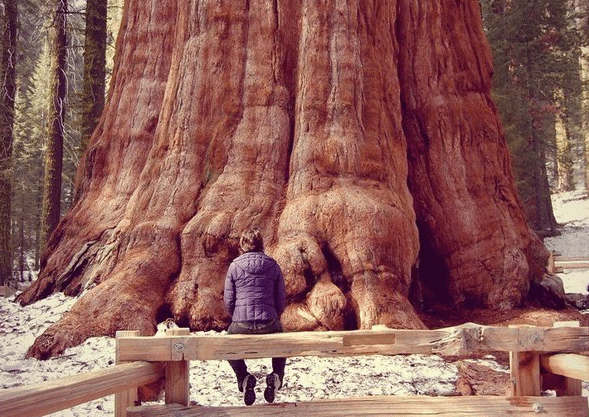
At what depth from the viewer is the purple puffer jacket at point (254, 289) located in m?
5.49

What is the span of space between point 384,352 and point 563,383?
1.37 metres

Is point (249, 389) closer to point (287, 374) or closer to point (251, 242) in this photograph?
point (251, 242)

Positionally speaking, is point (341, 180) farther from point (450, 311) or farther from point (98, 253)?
point (98, 253)

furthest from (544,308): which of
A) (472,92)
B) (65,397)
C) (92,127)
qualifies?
(92,127)

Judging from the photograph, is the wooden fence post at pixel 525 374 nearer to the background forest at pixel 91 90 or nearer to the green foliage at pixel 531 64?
the background forest at pixel 91 90

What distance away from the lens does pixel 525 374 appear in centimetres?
487

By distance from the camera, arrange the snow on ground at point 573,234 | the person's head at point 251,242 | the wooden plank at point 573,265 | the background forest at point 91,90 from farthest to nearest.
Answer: the snow on ground at point 573,234 < the wooden plank at point 573,265 < the background forest at point 91,90 < the person's head at point 251,242

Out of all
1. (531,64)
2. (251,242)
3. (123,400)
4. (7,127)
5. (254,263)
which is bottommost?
(123,400)

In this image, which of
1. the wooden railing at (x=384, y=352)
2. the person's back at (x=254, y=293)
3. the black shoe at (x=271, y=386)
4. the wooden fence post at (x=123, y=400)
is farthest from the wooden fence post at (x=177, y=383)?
the person's back at (x=254, y=293)

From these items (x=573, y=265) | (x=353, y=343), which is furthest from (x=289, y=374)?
(x=573, y=265)

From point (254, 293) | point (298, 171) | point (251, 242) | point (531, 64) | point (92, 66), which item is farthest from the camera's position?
point (531, 64)

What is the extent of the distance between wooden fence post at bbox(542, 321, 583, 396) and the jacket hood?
7.67 feet

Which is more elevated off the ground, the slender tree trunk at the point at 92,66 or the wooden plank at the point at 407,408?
the slender tree trunk at the point at 92,66

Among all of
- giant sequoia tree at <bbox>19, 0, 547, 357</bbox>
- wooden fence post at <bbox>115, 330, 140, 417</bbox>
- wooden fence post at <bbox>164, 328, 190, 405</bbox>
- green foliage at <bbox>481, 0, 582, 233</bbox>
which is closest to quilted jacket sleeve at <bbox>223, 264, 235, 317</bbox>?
wooden fence post at <bbox>164, 328, 190, 405</bbox>
